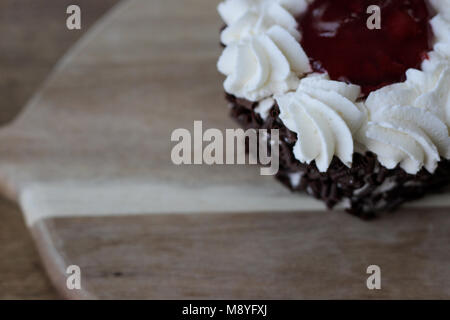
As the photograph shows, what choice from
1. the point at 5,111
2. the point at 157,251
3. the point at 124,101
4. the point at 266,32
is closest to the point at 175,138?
the point at 124,101

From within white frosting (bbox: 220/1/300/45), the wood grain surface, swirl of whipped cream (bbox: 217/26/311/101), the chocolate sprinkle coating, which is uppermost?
white frosting (bbox: 220/1/300/45)

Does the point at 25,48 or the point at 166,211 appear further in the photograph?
the point at 25,48

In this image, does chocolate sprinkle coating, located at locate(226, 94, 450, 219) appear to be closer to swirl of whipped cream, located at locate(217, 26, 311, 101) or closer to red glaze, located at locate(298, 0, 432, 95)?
swirl of whipped cream, located at locate(217, 26, 311, 101)

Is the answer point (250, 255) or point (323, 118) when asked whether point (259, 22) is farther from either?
point (250, 255)

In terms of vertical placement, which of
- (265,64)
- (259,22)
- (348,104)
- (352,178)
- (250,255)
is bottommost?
(250,255)

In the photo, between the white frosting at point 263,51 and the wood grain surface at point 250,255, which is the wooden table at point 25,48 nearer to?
the wood grain surface at point 250,255

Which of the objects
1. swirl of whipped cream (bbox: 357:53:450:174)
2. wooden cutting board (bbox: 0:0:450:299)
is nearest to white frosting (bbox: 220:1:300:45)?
swirl of whipped cream (bbox: 357:53:450:174)

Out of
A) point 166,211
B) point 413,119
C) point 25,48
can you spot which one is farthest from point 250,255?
point 25,48
